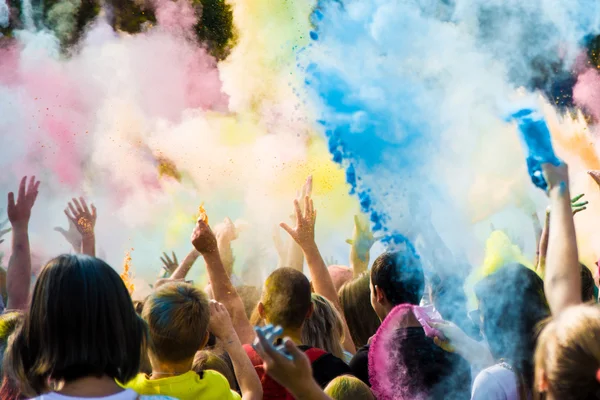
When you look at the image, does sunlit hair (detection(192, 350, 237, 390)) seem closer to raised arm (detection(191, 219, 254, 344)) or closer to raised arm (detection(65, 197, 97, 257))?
raised arm (detection(191, 219, 254, 344))

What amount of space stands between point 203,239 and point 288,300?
65 centimetres

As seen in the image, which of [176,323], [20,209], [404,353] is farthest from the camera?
[20,209]

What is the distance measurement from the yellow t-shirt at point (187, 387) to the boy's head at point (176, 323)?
7 centimetres

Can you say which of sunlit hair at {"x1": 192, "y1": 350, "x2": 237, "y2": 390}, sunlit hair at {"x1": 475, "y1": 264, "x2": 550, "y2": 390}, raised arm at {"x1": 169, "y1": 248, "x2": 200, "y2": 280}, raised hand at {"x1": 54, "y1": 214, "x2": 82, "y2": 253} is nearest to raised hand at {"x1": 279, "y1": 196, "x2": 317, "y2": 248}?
raised arm at {"x1": 169, "y1": 248, "x2": 200, "y2": 280}

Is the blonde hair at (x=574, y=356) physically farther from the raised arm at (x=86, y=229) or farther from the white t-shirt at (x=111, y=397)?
the raised arm at (x=86, y=229)

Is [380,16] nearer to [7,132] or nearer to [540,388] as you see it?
[540,388]

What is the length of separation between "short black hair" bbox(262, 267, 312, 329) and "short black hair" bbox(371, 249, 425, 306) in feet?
0.91

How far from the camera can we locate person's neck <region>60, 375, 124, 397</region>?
168 centimetres

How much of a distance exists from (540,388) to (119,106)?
7.14 metres

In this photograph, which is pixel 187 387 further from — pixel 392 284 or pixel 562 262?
pixel 562 262

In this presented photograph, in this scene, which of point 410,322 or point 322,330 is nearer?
point 410,322

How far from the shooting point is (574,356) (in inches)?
64.2

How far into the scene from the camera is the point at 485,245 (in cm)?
330

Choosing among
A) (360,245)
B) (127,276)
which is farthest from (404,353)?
(127,276)
